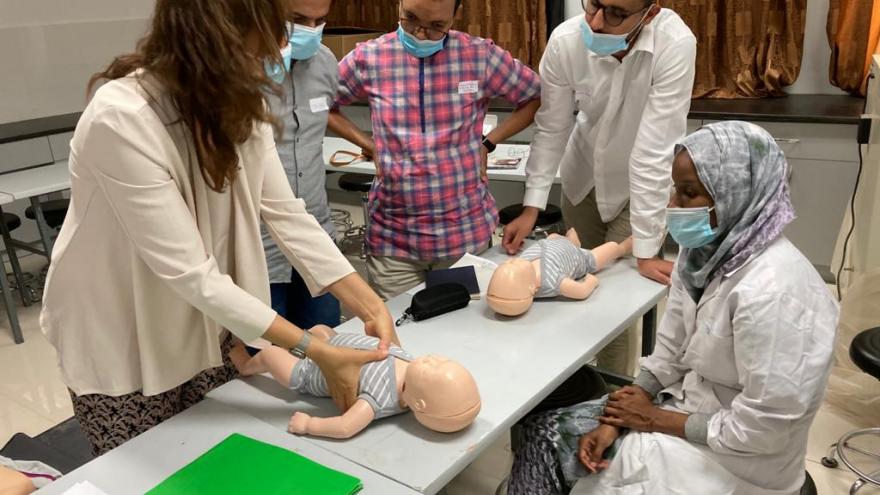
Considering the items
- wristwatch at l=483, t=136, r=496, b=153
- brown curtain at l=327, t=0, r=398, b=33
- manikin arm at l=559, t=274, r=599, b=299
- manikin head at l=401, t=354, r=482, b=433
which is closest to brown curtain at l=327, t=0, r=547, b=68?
brown curtain at l=327, t=0, r=398, b=33

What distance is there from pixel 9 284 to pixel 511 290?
3.44m

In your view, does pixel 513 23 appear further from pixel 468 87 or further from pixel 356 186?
pixel 468 87

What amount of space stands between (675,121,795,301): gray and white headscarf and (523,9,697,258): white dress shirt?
0.59 m

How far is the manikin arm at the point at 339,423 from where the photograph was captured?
133cm

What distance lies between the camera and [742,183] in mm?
1316

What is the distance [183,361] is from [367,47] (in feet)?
3.80

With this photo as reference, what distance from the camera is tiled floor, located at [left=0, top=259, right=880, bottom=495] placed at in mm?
2320

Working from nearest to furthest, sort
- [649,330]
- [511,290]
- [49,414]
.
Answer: [511,290]
[649,330]
[49,414]

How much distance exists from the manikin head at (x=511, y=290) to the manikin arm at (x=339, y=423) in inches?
20.8

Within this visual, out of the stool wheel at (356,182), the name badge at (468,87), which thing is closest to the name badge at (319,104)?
the name badge at (468,87)

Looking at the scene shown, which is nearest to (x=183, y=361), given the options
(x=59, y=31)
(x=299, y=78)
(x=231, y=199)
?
(x=231, y=199)

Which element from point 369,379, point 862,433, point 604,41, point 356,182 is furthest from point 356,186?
point 369,379

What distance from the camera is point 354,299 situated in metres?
1.57

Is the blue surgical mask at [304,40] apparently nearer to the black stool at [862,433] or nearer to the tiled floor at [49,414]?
the tiled floor at [49,414]
